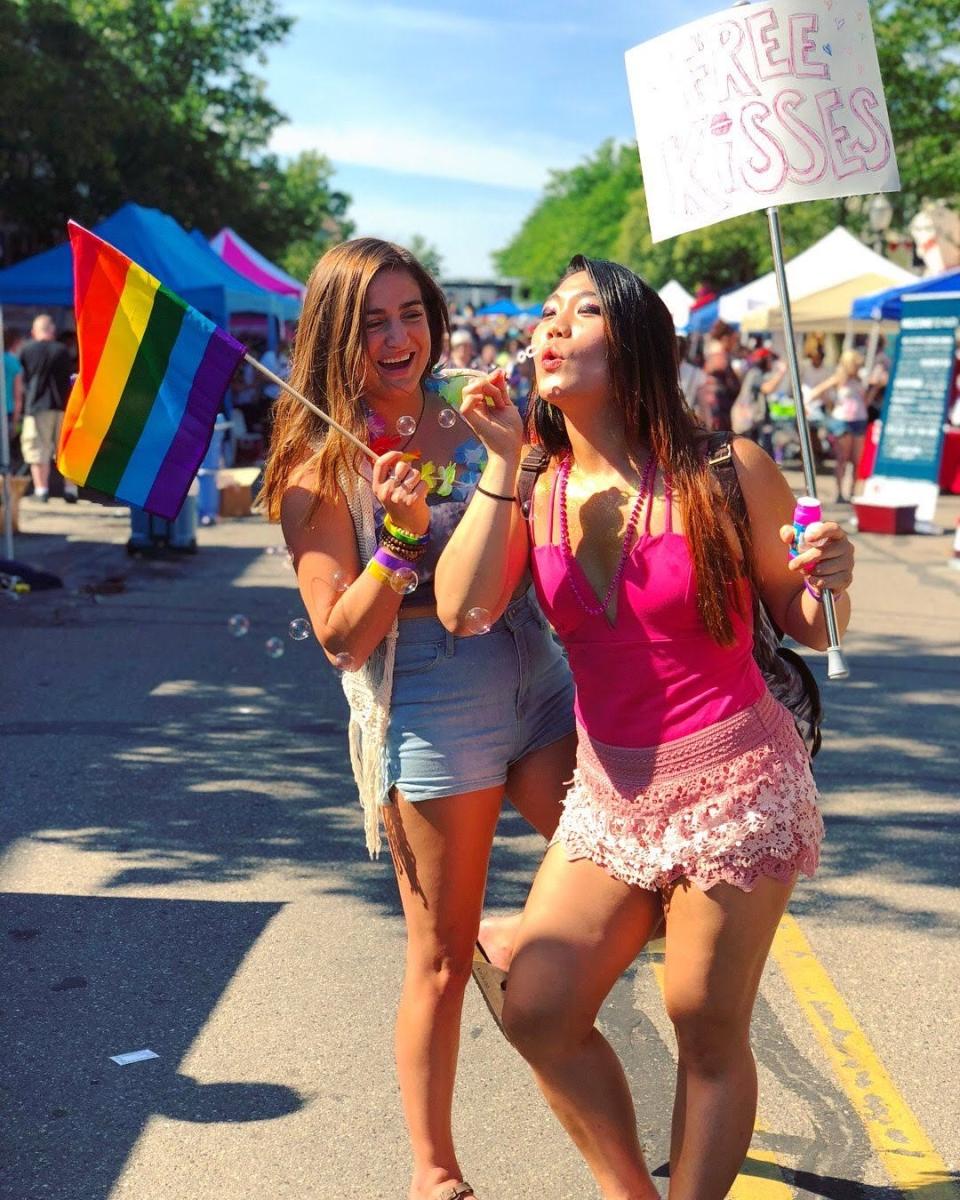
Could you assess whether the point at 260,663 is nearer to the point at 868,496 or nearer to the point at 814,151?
the point at 814,151

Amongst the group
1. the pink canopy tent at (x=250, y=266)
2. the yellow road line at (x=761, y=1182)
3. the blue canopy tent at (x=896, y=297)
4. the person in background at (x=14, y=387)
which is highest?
the pink canopy tent at (x=250, y=266)

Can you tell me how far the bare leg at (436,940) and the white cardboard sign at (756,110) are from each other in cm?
127

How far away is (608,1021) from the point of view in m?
4.34

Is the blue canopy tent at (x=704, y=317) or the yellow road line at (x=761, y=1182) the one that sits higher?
the blue canopy tent at (x=704, y=317)

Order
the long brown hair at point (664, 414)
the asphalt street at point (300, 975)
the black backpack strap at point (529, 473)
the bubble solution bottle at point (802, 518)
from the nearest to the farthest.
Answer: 1. the bubble solution bottle at point (802, 518)
2. the long brown hair at point (664, 414)
3. the black backpack strap at point (529, 473)
4. the asphalt street at point (300, 975)

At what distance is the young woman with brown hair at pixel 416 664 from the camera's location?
3.07 meters

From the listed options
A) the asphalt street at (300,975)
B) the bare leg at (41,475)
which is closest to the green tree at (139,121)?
the bare leg at (41,475)

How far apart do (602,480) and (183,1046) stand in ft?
6.61

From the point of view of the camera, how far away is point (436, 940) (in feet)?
10.2

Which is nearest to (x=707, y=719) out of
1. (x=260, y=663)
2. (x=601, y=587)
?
(x=601, y=587)

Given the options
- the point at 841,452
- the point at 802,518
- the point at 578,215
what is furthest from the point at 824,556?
the point at 578,215

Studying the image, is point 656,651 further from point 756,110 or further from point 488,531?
point 756,110

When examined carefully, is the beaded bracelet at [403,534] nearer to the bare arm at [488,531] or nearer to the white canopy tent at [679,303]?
the bare arm at [488,531]

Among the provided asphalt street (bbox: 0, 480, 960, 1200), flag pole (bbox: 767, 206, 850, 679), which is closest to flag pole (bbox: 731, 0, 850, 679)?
flag pole (bbox: 767, 206, 850, 679)
